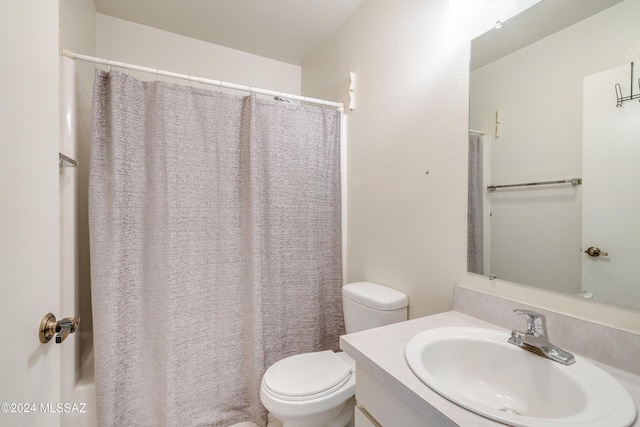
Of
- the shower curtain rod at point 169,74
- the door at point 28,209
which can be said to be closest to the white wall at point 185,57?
the shower curtain rod at point 169,74

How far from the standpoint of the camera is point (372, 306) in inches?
50.5

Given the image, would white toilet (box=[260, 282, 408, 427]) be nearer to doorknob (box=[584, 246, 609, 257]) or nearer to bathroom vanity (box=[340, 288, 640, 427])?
bathroom vanity (box=[340, 288, 640, 427])

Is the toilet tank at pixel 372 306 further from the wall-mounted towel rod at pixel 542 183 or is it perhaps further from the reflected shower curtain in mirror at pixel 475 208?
the wall-mounted towel rod at pixel 542 183

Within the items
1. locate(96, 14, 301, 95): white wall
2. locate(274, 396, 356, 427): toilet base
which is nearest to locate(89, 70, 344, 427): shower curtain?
locate(274, 396, 356, 427): toilet base

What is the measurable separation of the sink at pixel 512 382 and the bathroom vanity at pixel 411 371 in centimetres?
3

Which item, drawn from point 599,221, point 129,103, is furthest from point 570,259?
point 129,103

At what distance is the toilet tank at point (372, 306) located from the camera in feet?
4.13

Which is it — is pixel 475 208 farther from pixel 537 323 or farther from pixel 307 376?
pixel 307 376

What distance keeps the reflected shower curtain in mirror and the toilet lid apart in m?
0.76

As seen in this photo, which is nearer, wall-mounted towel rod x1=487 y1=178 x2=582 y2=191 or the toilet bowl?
wall-mounted towel rod x1=487 y1=178 x2=582 y2=191

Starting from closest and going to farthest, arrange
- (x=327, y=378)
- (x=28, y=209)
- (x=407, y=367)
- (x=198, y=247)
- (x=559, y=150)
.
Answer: (x=28, y=209), (x=407, y=367), (x=559, y=150), (x=327, y=378), (x=198, y=247)

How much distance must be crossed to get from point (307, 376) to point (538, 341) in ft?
3.02

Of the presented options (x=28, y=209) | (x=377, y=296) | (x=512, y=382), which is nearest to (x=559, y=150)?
(x=512, y=382)

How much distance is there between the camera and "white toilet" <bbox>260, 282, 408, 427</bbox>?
1078mm
